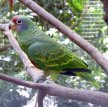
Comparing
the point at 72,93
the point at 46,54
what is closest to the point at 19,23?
the point at 46,54

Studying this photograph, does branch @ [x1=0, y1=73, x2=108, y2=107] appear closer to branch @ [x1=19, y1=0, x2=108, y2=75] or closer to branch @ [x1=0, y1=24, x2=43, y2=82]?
branch @ [x1=0, y1=24, x2=43, y2=82]

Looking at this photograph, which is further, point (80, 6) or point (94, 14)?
point (94, 14)

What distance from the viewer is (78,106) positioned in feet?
2.05

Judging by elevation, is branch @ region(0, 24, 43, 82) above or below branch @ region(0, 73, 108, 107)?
below

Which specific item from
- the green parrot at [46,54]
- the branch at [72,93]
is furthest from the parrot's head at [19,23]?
the branch at [72,93]

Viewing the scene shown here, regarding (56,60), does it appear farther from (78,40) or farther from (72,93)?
(72,93)

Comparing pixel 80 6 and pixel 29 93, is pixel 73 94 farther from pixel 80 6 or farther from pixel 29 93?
pixel 80 6

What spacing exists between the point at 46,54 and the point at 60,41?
1.76 ft

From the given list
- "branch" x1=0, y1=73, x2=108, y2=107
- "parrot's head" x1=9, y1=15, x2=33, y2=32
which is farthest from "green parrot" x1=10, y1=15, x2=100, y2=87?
"branch" x1=0, y1=73, x2=108, y2=107

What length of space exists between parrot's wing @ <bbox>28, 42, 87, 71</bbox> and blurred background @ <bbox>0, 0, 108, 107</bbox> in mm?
64

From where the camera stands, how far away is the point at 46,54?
2.64 ft

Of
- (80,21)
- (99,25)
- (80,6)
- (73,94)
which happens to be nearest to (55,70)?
(73,94)

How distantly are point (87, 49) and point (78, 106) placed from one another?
0.44 ft

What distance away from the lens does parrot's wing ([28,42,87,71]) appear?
2.55 feet
